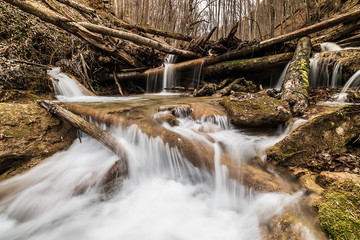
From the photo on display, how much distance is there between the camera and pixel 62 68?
23.1 feet

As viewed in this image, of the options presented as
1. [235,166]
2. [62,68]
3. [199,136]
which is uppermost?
[62,68]

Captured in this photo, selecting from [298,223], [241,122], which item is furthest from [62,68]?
[298,223]

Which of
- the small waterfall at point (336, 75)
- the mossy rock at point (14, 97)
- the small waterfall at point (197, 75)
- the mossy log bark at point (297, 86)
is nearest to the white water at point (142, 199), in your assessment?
the mossy log bark at point (297, 86)

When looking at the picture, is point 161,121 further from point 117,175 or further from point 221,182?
point 221,182

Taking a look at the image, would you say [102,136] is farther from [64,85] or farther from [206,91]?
[64,85]

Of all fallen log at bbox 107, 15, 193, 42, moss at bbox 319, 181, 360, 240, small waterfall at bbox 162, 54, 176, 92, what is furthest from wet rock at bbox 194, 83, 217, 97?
fallen log at bbox 107, 15, 193, 42

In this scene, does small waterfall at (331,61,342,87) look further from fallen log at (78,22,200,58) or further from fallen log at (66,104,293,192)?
fallen log at (78,22,200,58)

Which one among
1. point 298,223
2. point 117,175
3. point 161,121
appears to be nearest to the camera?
point 298,223

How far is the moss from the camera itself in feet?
3.77

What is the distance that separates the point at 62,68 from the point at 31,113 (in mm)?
5314

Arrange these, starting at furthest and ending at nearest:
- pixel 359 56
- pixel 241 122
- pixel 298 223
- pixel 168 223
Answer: pixel 359 56 < pixel 241 122 < pixel 168 223 < pixel 298 223

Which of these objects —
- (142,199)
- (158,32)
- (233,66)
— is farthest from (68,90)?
(233,66)

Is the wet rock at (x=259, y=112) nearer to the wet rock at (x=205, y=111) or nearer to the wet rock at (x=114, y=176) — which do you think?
the wet rock at (x=205, y=111)

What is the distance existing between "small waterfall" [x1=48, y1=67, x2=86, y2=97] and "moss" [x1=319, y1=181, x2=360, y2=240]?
7.77 meters
